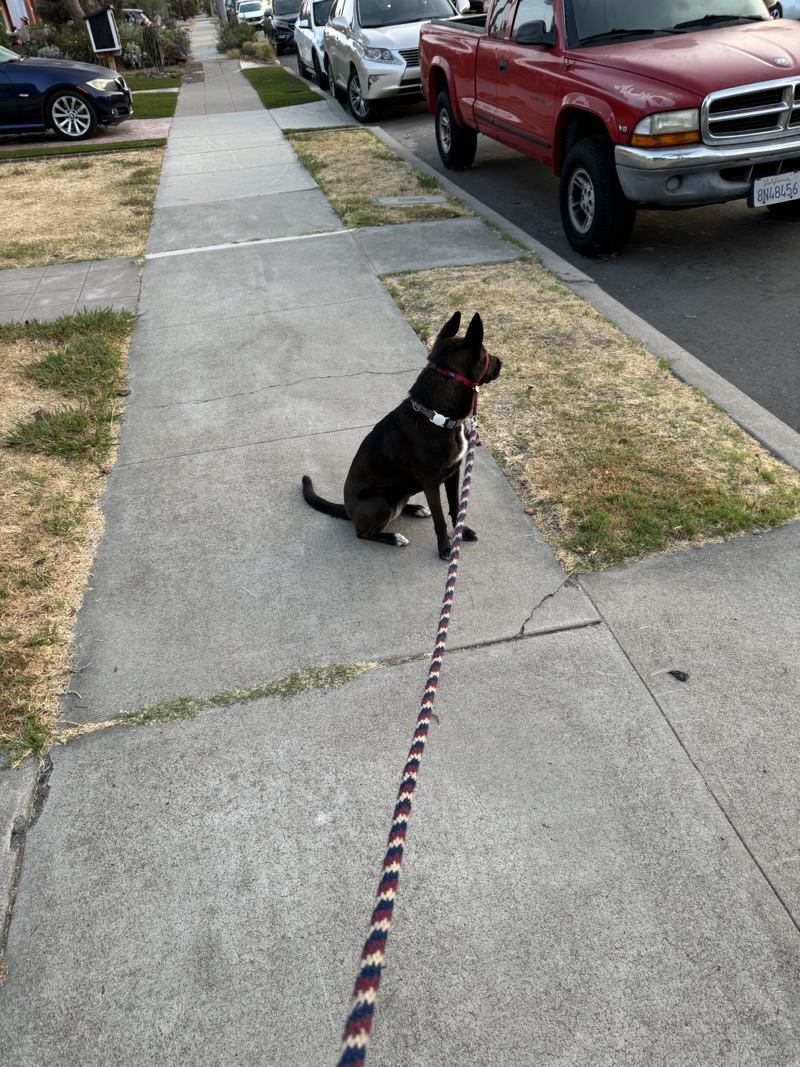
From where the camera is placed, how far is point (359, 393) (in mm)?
5219

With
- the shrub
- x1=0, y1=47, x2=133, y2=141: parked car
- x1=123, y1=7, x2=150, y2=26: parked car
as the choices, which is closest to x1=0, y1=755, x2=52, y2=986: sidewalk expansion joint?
x1=0, y1=47, x2=133, y2=141: parked car

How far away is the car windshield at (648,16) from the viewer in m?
6.98

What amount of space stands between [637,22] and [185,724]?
7.18 m

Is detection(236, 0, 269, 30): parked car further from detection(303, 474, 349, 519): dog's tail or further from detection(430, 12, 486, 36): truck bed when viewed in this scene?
detection(303, 474, 349, 519): dog's tail

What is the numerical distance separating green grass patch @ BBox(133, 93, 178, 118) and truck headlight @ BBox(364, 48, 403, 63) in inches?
204

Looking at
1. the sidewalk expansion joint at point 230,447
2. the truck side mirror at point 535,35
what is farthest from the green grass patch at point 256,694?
the truck side mirror at point 535,35

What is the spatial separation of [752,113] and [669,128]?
635 millimetres

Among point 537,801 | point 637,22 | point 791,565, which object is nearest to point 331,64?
point 637,22

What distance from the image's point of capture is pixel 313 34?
1719 centimetres

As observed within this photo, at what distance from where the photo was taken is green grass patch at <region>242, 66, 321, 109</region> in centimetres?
1627

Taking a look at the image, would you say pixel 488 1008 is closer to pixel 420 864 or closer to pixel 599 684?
pixel 420 864

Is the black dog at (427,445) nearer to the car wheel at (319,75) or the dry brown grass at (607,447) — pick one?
the dry brown grass at (607,447)

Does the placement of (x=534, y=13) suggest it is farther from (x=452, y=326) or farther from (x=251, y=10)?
(x=251, y=10)

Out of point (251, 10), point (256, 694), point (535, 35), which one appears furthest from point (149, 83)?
point (251, 10)
